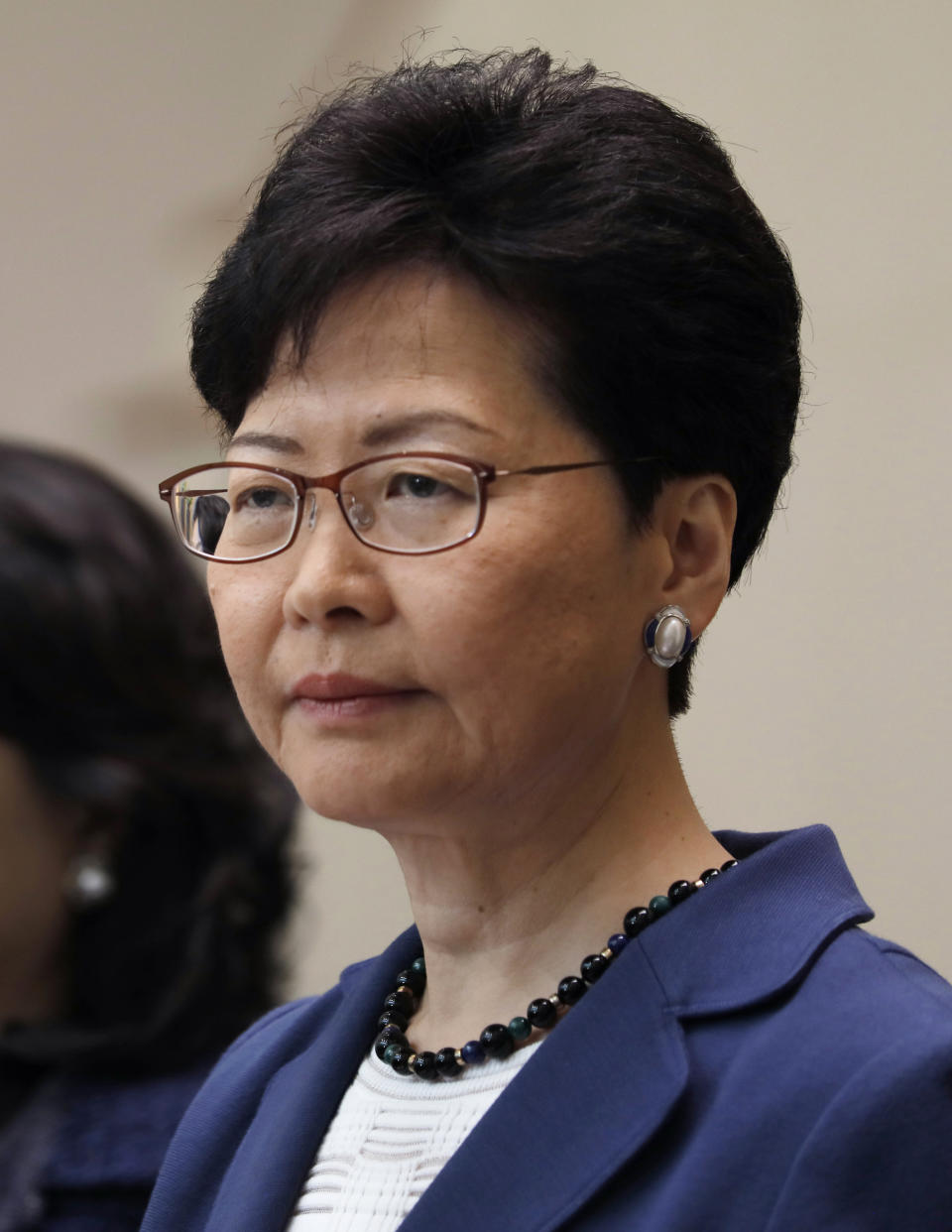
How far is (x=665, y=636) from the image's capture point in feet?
4.79

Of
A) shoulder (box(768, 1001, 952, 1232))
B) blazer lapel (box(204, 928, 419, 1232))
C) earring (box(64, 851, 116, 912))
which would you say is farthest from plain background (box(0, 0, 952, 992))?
shoulder (box(768, 1001, 952, 1232))

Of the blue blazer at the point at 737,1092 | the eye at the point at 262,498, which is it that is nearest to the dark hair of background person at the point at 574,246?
the eye at the point at 262,498

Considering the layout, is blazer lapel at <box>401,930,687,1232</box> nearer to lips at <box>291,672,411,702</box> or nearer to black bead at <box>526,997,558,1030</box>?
black bead at <box>526,997,558,1030</box>

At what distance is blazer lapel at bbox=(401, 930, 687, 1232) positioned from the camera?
4.17 feet

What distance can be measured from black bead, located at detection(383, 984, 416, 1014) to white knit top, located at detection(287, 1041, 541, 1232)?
3.3 inches

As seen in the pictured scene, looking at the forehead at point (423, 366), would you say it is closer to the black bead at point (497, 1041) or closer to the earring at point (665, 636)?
the earring at point (665, 636)

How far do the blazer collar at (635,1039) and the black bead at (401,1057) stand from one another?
185 mm

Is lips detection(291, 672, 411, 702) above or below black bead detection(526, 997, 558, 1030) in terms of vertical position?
above

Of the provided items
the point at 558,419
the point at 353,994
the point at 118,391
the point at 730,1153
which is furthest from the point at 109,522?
the point at 118,391

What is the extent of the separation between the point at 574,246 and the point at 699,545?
0.30 m

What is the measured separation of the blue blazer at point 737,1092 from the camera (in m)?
1.15

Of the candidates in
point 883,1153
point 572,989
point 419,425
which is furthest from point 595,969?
point 419,425

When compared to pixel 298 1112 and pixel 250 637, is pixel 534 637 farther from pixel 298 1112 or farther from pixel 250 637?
pixel 298 1112

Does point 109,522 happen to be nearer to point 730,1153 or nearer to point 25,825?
point 25,825
